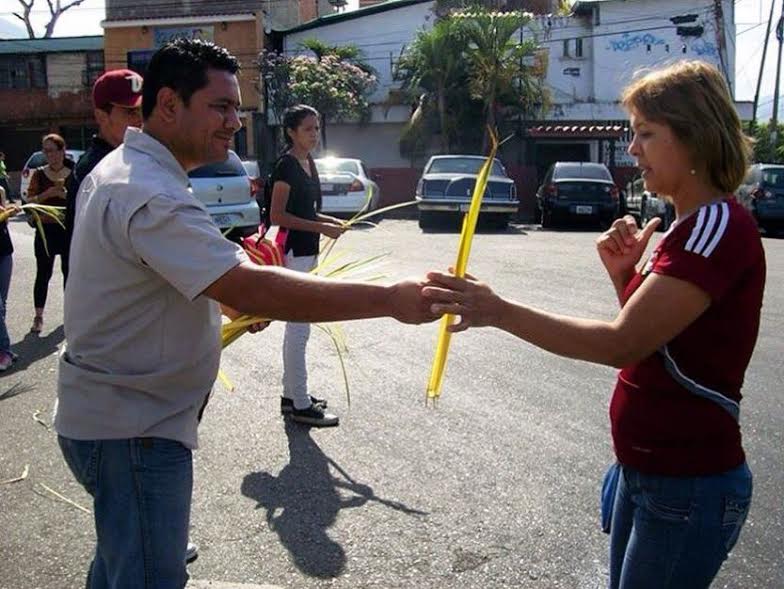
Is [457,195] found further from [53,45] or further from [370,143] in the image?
[53,45]

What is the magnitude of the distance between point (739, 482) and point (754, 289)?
479mm

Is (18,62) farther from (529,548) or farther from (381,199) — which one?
(529,548)

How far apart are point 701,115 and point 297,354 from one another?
3.83m

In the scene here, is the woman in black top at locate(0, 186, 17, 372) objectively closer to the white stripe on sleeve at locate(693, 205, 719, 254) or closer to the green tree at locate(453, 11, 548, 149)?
the white stripe on sleeve at locate(693, 205, 719, 254)

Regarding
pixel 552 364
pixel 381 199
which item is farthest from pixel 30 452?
pixel 381 199

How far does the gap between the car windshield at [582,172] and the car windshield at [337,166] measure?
4.99 meters

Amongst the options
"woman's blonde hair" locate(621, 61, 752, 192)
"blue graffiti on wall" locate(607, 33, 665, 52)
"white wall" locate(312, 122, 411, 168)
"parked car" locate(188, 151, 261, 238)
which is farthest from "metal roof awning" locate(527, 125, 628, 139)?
"woman's blonde hair" locate(621, 61, 752, 192)

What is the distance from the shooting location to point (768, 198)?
19.1 metres

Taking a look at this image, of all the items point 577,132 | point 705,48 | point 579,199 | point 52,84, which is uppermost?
point 705,48

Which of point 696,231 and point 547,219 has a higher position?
point 696,231

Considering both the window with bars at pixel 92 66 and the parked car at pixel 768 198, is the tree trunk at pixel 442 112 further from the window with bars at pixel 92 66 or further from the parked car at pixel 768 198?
the window with bars at pixel 92 66

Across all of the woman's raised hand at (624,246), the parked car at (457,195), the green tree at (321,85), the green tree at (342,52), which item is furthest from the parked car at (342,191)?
the woman's raised hand at (624,246)

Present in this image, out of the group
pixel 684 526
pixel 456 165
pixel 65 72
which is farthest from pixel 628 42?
pixel 684 526

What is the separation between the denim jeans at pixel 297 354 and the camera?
18.4 ft
